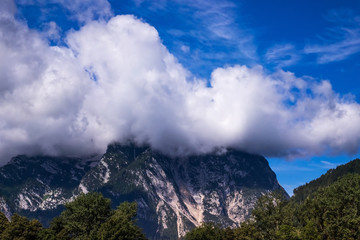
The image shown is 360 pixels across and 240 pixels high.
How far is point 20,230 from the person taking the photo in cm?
17288

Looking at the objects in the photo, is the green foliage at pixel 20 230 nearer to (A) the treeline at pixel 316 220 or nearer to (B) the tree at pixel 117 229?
(B) the tree at pixel 117 229

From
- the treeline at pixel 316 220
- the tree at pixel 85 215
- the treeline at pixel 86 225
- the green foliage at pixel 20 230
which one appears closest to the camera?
the treeline at pixel 316 220

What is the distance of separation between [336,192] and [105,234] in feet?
335

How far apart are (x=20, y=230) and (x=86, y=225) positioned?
1304 inches

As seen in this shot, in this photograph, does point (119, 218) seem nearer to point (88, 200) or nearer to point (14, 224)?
point (88, 200)

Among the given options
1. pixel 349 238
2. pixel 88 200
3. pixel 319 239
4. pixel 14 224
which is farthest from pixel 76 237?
pixel 349 238

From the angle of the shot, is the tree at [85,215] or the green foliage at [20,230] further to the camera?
the green foliage at [20,230]

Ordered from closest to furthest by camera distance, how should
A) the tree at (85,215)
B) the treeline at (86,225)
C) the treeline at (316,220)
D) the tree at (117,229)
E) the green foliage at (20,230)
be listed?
the treeline at (316,220), the tree at (117,229), the treeline at (86,225), the tree at (85,215), the green foliage at (20,230)

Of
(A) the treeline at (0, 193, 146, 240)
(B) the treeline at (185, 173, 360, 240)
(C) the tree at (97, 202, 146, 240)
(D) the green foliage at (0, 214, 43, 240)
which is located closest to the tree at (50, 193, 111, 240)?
(A) the treeline at (0, 193, 146, 240)

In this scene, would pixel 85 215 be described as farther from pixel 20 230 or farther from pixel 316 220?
pixel 316 220

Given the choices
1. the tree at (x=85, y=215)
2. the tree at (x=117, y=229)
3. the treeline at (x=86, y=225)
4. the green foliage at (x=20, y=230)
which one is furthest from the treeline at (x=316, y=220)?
the green foliage at (x=20, y=230)

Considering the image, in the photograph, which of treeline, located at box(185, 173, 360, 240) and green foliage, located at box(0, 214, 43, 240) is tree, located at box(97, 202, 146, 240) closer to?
green foliage, located at box(0, 214, 43, 240)

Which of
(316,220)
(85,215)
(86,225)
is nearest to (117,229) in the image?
(86,225)

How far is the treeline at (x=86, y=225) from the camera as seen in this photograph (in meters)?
156
